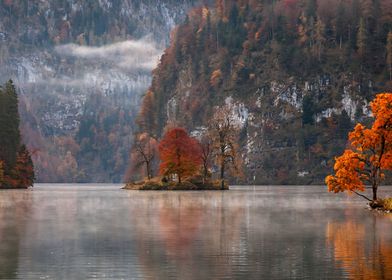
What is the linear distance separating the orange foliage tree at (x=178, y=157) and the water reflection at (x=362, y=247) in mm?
116489

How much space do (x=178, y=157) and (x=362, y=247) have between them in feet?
452

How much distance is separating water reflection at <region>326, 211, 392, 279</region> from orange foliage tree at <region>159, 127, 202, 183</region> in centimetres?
11649

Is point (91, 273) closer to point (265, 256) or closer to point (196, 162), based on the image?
point (265, 256)

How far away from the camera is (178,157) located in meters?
182

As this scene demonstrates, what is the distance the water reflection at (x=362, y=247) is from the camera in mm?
35647

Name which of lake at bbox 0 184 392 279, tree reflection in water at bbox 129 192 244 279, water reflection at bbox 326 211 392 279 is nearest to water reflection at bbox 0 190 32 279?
lake at bbox 0 184 392 279

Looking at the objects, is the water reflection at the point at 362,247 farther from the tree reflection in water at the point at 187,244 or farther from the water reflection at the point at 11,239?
the water reflection at the point at 11,239

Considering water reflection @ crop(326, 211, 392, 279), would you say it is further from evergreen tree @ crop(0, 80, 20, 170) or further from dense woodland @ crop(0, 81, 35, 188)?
dense woodland @ crop(0, 81, 35, 188)

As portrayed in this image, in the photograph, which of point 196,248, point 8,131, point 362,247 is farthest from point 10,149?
point 362,247

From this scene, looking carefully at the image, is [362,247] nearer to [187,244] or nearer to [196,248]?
[196,248]

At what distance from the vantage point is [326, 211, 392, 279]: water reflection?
35647 millimetres

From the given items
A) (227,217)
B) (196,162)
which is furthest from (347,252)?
(196,162)

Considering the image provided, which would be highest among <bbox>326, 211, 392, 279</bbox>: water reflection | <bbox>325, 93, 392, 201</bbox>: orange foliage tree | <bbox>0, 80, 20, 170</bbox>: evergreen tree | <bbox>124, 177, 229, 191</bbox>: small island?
<bbox>0, 80, 20, 170</bbox>: evergreen tree

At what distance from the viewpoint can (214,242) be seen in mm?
48188
